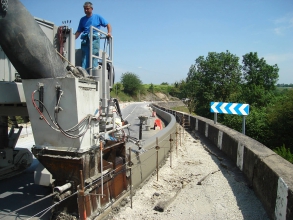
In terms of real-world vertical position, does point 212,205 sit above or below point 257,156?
below

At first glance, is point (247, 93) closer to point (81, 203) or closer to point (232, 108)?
point (232, 108)

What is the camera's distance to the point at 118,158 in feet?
19.6

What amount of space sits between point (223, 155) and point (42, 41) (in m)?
7.34

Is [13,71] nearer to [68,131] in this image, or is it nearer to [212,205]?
[68,131]

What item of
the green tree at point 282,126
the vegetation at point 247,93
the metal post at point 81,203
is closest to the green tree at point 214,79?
the vegetation at point 247,93

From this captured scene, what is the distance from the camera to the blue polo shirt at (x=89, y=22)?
21.4ft

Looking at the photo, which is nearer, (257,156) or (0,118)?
(257,156)

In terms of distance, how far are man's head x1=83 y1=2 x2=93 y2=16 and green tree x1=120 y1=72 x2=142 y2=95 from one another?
10919 cm

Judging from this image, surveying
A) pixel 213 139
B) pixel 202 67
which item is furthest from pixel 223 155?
pixel 202 67

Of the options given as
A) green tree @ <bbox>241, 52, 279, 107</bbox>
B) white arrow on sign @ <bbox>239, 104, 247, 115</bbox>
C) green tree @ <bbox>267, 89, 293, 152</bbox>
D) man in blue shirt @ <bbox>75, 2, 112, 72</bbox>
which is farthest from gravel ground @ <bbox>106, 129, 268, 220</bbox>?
green tree @ <bbox>241, 52, 279, 107</bbox>

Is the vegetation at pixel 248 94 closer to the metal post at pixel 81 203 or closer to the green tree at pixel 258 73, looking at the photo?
the green tree at pixel 258 73

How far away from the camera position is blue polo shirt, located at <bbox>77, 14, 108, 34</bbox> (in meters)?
6.52

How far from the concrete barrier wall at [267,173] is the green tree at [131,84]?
108 metres

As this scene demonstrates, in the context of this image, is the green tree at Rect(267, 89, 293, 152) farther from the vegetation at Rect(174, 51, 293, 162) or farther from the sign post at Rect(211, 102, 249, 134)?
the sign post at Rect(211, 102, 249, 134)
